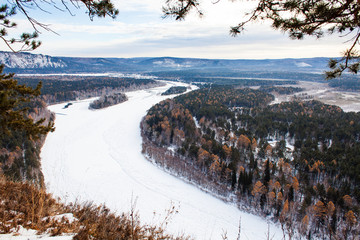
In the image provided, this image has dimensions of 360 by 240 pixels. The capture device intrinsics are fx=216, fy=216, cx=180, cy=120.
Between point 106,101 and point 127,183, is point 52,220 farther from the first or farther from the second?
point 106,101

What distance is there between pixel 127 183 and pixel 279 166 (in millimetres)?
28415

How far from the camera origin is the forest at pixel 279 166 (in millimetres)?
28969

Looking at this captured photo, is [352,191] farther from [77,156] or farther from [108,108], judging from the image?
[108,108]

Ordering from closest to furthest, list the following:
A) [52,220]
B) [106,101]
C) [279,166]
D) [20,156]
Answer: [52,220] < [20,156] < [279,166] < [106,101]

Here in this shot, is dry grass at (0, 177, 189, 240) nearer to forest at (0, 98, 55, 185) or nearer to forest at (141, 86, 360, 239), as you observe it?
forest at (141, 86, 360, 239)

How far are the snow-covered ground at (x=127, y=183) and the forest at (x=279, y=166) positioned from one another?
3.06 meters

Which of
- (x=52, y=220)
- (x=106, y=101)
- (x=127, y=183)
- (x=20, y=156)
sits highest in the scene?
(x=52, y=220)

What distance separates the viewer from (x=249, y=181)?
3550 cm

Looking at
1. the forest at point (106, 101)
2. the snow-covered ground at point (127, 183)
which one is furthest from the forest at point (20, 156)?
the forest at point (106, 101)

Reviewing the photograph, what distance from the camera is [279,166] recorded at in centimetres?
4138

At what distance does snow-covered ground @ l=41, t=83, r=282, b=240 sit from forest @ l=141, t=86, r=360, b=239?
10.0 feet

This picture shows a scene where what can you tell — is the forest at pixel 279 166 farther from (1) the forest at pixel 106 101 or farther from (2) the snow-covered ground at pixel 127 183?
(1) the forest at pixel 106 101

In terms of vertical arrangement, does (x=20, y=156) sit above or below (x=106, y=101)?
below

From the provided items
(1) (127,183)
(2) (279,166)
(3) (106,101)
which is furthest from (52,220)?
(3) (106,101)
